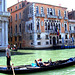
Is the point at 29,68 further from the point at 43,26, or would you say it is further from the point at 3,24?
the point at 43,26

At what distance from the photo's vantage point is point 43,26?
32188mm

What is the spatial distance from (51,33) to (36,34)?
4.22m

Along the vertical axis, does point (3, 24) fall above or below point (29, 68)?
above

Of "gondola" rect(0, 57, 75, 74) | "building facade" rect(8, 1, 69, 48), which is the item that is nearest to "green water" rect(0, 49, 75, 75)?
"gondola" rect(0, 57, 75, 74)

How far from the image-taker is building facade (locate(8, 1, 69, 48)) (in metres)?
31.2

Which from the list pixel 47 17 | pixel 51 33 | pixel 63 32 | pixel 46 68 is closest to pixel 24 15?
pixel 47 17

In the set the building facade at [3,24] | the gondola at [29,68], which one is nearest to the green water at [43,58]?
the gondola at [29,68]

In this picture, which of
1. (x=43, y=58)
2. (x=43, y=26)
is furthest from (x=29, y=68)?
(x=43, y=26)

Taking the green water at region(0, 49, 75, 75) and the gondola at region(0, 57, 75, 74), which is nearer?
the gondola at region(0, 57, 75, 74)

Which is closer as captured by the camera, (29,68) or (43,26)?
(29,68)

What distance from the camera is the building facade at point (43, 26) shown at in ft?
102

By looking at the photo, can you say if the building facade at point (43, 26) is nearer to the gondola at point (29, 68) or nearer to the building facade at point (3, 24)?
the building facade at point (3, 24)

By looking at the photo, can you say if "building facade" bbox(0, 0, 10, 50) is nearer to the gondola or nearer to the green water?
the green water

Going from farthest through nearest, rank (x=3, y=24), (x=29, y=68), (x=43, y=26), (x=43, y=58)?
(x=43, y=26) → (x=3, y=24) → (x=43, y=58) → (x=29, y=68)
